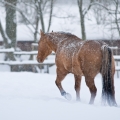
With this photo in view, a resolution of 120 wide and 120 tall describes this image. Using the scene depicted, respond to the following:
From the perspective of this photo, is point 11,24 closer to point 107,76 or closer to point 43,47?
point 43,47

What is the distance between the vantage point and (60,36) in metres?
7.54

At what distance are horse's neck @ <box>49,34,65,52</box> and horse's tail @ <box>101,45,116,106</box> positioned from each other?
1.62 metres

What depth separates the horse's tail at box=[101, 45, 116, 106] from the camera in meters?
6.01

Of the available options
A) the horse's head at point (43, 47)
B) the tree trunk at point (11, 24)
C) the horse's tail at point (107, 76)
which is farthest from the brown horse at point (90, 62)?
the tree trunk at point (11, 24)

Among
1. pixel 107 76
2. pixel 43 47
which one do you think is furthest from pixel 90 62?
pixel 43 47

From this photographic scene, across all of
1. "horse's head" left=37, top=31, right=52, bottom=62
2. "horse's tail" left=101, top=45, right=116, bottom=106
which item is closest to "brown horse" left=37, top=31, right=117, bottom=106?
"horse's tail" left=101, top=45, right=116, bottom=106

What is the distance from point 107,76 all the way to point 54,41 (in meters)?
1.92

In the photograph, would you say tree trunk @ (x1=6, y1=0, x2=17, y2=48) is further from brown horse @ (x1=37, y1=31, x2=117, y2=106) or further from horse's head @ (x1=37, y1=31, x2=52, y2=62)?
brown horse @ (x1=37, y1=31, x2=117, y2=106)

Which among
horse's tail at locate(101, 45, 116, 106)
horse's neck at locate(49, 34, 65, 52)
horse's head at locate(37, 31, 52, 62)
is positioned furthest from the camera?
horse's head at locate(37, 31, 52, 62)

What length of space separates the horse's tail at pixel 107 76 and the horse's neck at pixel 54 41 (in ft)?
5.30

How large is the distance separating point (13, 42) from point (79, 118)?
1384cm

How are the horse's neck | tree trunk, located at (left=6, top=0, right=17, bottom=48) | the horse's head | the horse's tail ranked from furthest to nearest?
tree trunk, located at (left=6, top=0, right=17, bottom=48)
the horse's head
the horse's neck
the horse's tail

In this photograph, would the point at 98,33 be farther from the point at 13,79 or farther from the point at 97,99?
the point at 97,99

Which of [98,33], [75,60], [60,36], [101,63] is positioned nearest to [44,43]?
[60,36]
